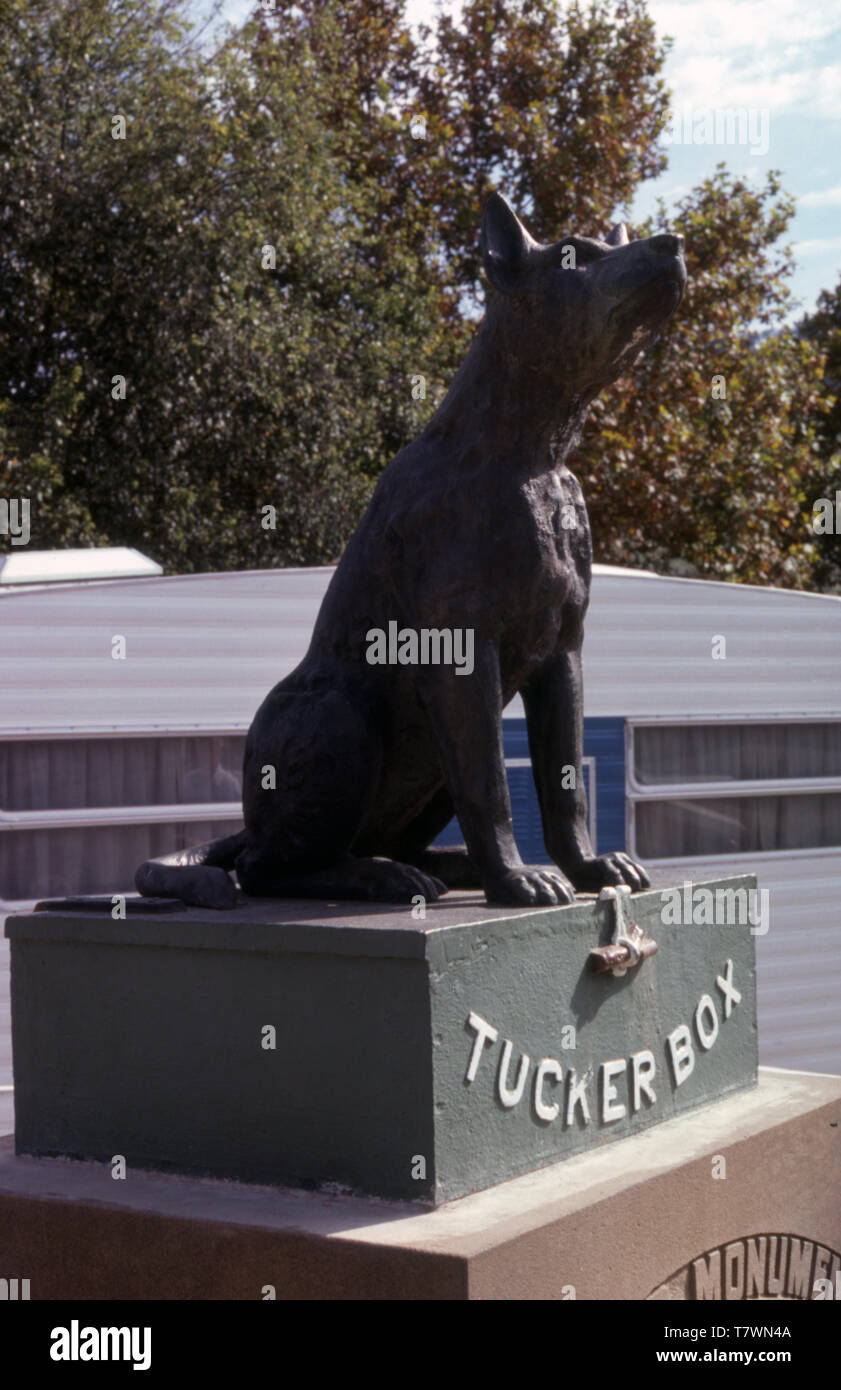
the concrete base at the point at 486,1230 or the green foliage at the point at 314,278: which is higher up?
the green foliage at the point at 314,278

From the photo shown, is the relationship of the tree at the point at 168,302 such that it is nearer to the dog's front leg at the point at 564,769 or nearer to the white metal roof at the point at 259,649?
the white metal roof at the point at 259,649

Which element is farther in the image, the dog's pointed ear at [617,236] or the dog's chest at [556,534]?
the dog's pointed ear at [617,236]

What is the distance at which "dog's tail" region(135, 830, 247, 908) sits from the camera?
412cm

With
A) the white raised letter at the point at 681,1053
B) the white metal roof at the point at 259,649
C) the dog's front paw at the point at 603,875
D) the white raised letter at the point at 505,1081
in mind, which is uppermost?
the white metal roof at the point at 259,649

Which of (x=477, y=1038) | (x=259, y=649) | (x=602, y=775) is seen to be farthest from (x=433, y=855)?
(x=602, y=775)

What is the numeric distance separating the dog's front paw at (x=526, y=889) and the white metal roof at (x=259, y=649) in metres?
3.21

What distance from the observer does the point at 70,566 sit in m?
7.30

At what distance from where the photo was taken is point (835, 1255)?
459 centimetres

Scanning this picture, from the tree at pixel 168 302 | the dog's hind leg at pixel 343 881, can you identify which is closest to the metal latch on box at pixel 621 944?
the dog's hind leg at pixel 343 881

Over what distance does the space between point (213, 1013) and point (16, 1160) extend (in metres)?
0.81

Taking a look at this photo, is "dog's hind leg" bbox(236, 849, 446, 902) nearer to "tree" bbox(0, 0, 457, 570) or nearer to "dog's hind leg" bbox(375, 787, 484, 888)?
"dog's hind leg" bbox(375, 787, 484, 888)

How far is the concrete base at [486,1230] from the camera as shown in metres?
3.37

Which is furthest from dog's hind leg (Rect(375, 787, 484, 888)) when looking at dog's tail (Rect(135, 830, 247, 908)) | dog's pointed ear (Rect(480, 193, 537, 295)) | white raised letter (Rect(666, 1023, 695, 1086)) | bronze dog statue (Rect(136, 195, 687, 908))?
dog's pointed ear (Rect(480, 193, 537, 295))
